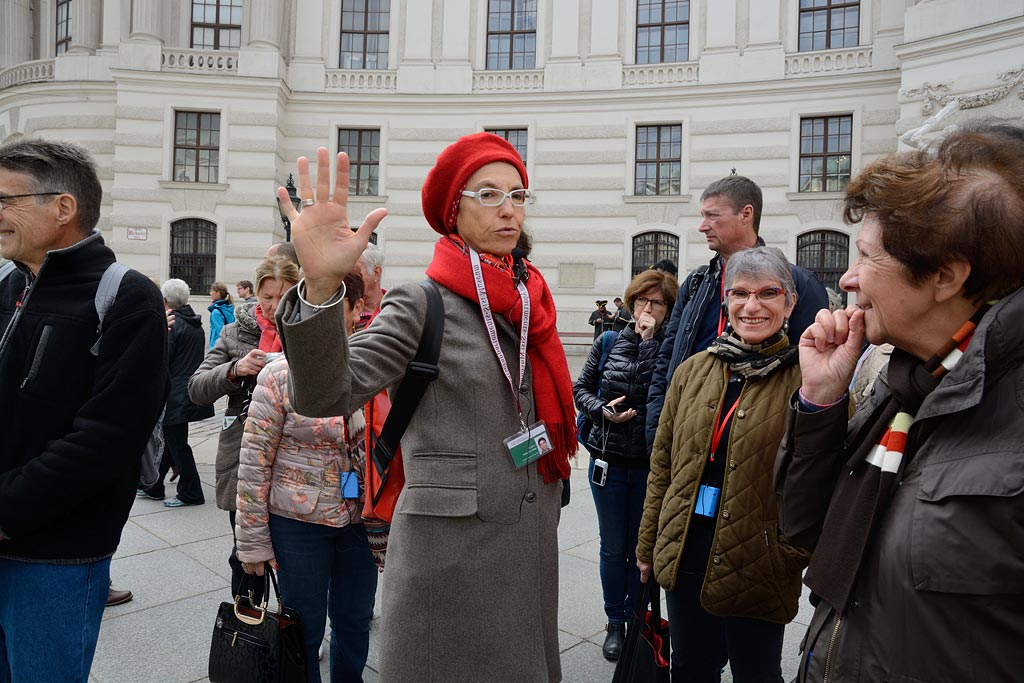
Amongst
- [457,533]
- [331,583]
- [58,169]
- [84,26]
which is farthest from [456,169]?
[84,26]

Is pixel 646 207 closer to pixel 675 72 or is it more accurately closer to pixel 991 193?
pixel 675 72

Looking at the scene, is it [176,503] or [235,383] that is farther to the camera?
[176,503]

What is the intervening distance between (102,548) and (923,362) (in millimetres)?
2396

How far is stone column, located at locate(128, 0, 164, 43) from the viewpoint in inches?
813

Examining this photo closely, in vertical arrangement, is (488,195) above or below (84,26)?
below

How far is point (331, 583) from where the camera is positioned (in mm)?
3113

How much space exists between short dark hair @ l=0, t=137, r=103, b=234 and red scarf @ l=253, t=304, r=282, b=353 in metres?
1.48

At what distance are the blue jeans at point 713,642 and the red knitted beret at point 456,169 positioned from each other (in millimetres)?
1617

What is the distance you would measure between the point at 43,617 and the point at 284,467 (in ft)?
3.23

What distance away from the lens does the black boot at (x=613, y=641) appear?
3697 mm

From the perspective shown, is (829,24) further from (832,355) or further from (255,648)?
(255,648)

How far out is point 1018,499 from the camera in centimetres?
121

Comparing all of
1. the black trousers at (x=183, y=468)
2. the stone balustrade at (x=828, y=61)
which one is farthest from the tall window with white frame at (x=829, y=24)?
the black trousers at (x=183, y=468)

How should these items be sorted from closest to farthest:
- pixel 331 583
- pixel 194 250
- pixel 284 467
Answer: pixel 284 467 → pixel 331 583 → pixel 194 250
